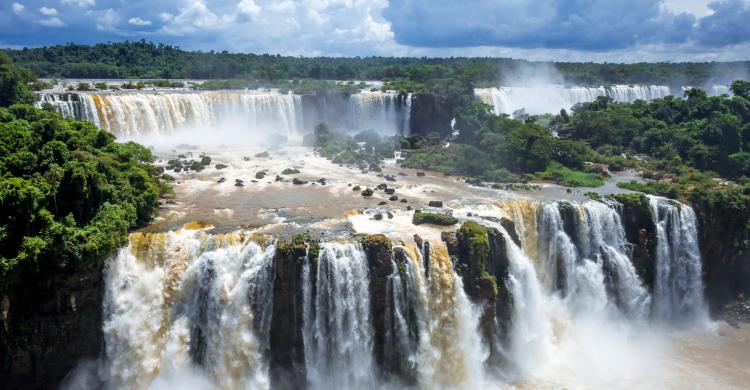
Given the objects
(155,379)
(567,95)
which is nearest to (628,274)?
(155,379)

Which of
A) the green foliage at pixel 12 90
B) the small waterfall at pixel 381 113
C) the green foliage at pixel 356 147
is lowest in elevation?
the green foliage at pixel 356 147

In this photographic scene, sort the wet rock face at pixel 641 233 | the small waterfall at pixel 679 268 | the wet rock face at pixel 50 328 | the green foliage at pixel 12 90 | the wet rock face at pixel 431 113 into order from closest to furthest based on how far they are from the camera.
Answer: the wet rock face at pixel 50 328 < the wet rock face at pixel 641 233 < the small waterfall at pixel 679 268 < the green foliage at pixel 12 90 < the wet rock face at pixel 431 113

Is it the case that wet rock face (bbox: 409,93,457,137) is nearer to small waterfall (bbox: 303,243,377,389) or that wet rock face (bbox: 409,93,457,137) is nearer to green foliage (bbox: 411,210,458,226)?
green foliage (bbox: 411,210,458,226)

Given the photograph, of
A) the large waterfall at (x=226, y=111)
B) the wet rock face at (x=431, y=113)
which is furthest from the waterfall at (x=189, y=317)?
the wet rock face at (x=431, y=113)

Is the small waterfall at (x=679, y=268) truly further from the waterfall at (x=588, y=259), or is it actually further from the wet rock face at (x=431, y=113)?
the wet rock face at (x=431, y=113)

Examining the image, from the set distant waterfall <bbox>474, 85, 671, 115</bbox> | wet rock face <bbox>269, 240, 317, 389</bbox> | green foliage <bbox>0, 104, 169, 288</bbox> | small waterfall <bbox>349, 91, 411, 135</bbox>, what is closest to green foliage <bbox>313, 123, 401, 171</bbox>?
small waterfall <bbox>349, 91, 411, 135</bbox>

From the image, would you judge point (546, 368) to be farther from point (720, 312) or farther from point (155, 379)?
point (155, 379)

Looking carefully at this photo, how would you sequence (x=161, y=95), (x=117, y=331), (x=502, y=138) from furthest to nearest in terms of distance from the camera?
(x=161, y=95) < (x=502, y=138) < (x=117, y=331)
